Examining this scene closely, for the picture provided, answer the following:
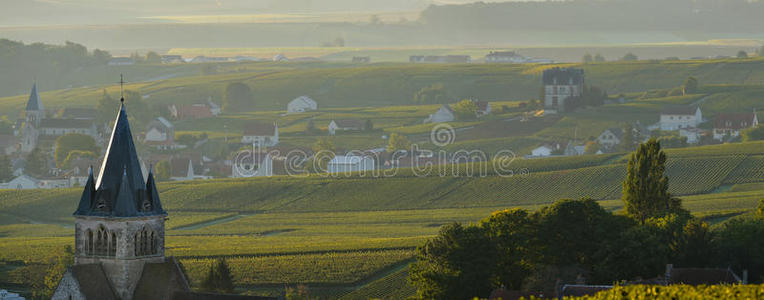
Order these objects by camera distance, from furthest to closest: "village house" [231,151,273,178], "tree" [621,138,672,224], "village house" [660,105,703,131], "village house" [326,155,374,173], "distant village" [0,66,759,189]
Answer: "village house" [660,105,703,131]
"village house" [231,151,273,178]
"distant village" [0,66,759,189]
"village house" [326,155,374,173]
"tree" [621,138,672,224]

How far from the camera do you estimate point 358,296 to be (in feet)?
248

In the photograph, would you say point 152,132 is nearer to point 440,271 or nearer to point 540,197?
point 540,197

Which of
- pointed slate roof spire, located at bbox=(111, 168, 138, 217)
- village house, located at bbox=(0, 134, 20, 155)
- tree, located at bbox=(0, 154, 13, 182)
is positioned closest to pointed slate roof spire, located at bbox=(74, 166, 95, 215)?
pointed slate roof spire, located at bbox=(111, 168, 138, 217)

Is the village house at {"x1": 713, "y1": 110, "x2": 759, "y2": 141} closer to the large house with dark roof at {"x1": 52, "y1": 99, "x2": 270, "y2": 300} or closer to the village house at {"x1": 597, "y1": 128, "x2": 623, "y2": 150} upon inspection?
the village house at {"x1": 597, "y1": 128, "x2": 623, "y2": 150}

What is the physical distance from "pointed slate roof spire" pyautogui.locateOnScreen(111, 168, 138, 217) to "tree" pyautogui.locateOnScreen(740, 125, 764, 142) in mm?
106146

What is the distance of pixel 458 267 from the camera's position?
2509 inches

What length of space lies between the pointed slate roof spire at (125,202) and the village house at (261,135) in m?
115

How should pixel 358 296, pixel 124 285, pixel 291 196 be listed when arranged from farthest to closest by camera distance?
1. pixel 291 196
2. pixel 358 296
3. pixel 124 285

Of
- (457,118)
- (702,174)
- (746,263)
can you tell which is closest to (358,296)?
(746,263)

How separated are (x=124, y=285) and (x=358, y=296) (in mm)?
25693

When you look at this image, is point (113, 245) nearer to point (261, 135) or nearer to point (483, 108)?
point (261, 135)

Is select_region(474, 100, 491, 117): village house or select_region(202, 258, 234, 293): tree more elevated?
select_region(474, 100, 491, 117): village house

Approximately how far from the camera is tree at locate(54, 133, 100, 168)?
6501 inches

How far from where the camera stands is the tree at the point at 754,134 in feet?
479
